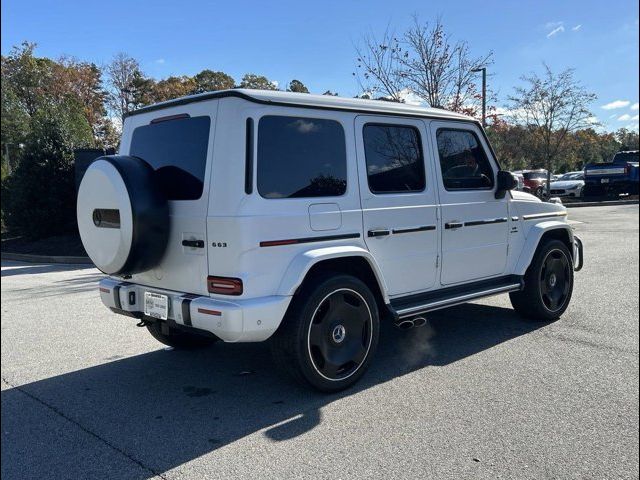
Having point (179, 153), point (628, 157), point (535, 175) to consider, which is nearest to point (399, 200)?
point (179, 153)

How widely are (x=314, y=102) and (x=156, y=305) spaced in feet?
6.25

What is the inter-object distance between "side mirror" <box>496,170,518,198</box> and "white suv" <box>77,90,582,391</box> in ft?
1.83

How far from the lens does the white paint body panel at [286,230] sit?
3416mm

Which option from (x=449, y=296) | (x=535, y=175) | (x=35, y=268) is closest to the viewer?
(x=449, y=296)

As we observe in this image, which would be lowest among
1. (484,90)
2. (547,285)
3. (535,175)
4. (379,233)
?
(547,285)

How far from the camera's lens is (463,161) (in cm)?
502

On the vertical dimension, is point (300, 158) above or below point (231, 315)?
above

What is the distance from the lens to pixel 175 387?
13.5 ft

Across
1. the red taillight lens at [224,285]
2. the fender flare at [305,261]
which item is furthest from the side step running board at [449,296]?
the red taillight lens at [224,285]

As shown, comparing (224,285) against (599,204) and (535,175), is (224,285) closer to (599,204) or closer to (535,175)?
(599,204)

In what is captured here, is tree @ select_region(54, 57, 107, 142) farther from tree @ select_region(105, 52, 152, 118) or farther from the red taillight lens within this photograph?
the red taillight lens

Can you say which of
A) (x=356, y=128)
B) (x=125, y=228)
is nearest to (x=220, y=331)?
(x=125, y=228)

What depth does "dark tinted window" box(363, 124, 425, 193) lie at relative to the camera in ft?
13.9

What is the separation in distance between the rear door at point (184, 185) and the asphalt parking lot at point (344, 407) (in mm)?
938
